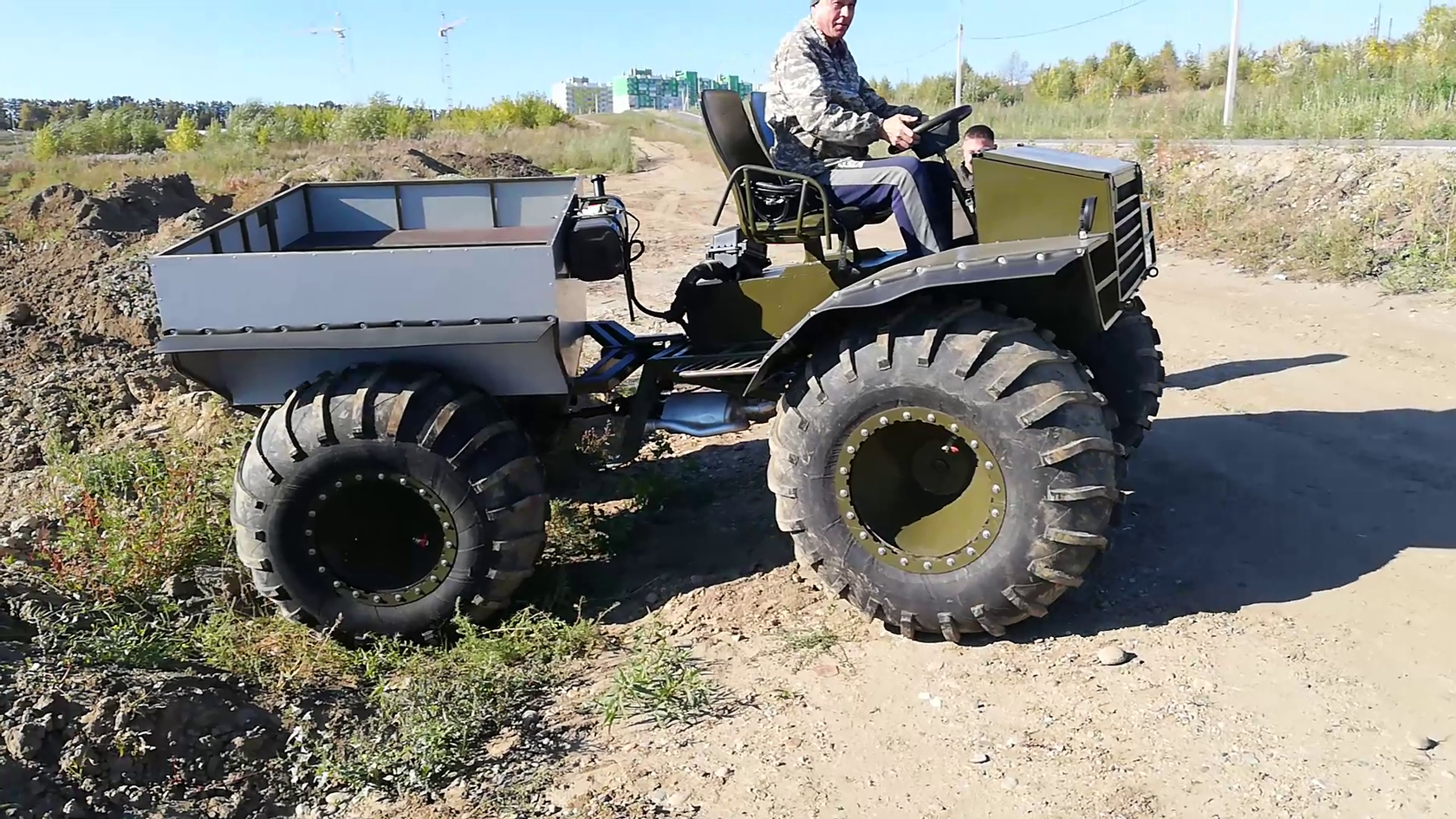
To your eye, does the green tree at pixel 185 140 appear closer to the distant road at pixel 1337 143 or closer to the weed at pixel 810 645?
the distant road at pixel 1337 143

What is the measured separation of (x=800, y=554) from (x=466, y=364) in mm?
1482

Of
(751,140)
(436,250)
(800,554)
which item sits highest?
(751,140)

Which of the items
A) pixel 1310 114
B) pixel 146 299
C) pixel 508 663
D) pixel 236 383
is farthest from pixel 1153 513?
pixel 1310 114

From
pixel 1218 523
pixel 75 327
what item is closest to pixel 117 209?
pixel 75 327

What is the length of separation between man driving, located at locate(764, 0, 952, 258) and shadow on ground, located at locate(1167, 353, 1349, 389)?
10.3ft

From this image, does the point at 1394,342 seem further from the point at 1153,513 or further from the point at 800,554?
the point at 800,554

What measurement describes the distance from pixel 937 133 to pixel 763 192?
0.77 m

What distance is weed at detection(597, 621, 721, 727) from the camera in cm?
350

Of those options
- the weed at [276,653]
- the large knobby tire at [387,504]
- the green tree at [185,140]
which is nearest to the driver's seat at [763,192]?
the large knobby tire at [387,504]

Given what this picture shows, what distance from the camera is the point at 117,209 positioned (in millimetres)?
11859

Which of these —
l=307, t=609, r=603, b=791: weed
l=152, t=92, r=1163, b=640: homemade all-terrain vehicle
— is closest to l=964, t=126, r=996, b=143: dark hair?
l=152, t=92, r=1163, b=640: homemade all-terrain vehicle

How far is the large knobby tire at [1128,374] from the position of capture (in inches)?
188

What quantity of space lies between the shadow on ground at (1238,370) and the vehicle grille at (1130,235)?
101 inches

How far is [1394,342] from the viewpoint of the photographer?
712cm
